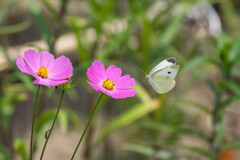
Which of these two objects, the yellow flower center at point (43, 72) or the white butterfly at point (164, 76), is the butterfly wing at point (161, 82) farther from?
the yellow flower center at point (43, 72)

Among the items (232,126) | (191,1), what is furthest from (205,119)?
(191,1)

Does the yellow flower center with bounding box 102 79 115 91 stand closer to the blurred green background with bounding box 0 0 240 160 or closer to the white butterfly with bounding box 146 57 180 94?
the white butterfly with bounding box 146 57 180 94

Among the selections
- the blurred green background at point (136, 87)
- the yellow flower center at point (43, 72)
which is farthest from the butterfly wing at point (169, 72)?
the blurred green background at point (136, 87)

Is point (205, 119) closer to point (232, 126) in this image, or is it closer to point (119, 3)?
point (232, 126)

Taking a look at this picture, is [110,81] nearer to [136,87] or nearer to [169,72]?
[169,72]

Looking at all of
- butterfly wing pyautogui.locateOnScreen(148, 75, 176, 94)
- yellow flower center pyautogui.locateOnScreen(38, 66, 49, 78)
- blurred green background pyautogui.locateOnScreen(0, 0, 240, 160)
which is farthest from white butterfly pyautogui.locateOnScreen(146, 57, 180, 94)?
blurred green background pyautogui.locateOnScreen(0, 0, 240, 160)

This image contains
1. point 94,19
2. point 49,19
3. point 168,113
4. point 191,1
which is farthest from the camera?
point 49,19

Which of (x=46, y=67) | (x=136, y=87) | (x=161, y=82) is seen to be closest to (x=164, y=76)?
(x=161, y=82)
